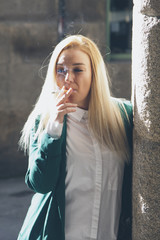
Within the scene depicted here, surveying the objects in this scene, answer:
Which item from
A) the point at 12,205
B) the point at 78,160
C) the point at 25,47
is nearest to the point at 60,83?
the point at 78,160

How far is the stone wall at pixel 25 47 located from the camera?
597 cm

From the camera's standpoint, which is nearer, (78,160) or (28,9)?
(78,160)

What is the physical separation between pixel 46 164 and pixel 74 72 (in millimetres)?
498

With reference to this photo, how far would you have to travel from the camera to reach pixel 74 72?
6.68 feet

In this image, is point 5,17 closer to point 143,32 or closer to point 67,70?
point 67,70

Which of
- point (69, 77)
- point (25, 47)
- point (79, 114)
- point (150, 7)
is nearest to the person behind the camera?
point (150, 7)

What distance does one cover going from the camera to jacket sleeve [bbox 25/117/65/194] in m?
1.88

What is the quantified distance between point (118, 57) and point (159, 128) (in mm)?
4939

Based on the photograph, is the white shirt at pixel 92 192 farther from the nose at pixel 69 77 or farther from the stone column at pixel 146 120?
the nose at pixel 69 77

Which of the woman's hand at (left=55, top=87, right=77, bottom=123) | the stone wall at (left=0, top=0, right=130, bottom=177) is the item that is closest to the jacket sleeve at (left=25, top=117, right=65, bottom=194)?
the woman's hand at (left=55, top=87, right=77, bottom=123)

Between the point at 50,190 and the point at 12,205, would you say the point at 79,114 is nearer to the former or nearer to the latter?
the point at 50,190

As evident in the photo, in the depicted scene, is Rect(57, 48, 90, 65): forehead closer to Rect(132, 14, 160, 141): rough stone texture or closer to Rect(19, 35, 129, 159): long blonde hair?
Rect(19, 35, 129, 159): long blonde hair

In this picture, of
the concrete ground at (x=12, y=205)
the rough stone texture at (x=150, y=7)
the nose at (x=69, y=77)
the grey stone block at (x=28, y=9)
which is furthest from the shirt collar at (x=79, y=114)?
the grey stone block at (x=28, y=9)

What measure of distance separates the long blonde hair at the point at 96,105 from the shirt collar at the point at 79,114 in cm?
4
